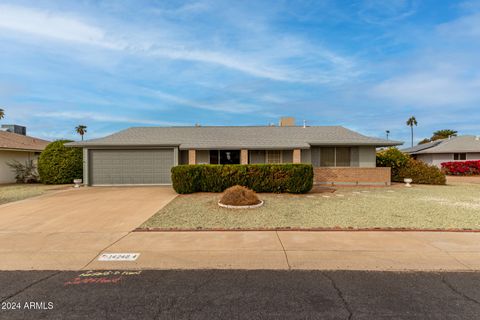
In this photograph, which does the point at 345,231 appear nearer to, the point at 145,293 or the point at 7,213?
the point at 145,293

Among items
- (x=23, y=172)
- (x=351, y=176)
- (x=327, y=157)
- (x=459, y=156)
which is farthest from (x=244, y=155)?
(x=459, y=156)

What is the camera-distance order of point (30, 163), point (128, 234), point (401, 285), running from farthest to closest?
1. point (30, 163)
2. point (128, 234)
3. point (401, 285)

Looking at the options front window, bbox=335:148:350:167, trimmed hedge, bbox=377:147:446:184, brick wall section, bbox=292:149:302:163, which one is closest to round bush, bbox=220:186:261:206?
brick wall section, bbox=292:149:302:163

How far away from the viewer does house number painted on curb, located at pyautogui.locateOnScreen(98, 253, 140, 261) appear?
4.78 m

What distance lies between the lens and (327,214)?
852cm

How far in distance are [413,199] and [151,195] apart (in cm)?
1269

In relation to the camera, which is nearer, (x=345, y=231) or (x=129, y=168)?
(x=345, y=231)

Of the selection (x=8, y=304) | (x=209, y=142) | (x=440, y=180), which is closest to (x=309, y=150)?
(x=209, y=142)

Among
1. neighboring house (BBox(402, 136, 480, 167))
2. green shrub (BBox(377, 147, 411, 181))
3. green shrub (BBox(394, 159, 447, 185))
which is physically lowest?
green shrub (BBox(394, 159, 447, 185))

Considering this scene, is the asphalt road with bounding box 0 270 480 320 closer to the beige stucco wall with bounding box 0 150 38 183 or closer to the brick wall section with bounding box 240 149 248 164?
the brick wall section with bounding box 240 149 248 164

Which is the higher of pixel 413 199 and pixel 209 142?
pixel 209 142

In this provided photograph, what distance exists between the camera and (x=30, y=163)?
20.0 m

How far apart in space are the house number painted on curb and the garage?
1187 centimetres

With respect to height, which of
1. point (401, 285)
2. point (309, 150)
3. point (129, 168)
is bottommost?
point (401, 285)
